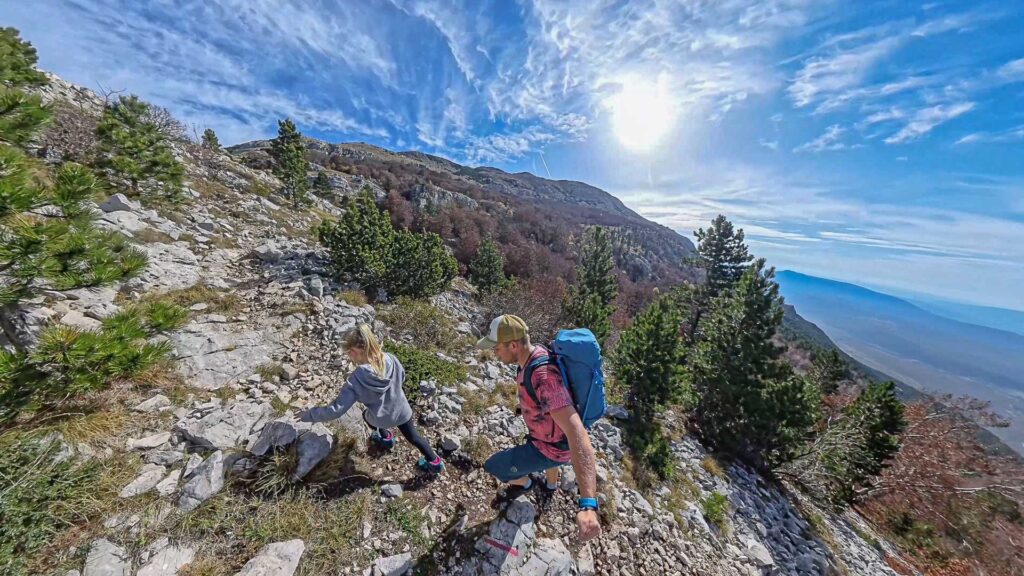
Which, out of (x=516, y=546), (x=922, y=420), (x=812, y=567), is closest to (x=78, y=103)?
(x=516, y=546)

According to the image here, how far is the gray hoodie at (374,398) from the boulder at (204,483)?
116cm

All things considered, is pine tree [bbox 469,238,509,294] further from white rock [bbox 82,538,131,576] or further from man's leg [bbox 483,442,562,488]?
white rock [bbox 82,538,131,576]

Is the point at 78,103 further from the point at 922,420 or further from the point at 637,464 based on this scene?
the point at 922,420

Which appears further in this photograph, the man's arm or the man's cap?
the man's cap

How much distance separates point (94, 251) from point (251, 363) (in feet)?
9.03

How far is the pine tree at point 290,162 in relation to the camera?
2106 centimetres

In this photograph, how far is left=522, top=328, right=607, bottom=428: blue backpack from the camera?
2.91m

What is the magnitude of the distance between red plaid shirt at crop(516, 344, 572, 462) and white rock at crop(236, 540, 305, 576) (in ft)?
8.16

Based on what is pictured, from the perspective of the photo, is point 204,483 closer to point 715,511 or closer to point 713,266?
point 715,511

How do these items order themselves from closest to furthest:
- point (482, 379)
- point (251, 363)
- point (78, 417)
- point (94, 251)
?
point (94, 251)
point (78, 417)
point (251, 363)
point (482, 379)

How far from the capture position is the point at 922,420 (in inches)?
498

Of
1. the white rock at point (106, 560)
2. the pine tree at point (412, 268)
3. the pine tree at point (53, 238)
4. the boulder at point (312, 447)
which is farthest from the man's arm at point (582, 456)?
the pine tree at point (412, 268)

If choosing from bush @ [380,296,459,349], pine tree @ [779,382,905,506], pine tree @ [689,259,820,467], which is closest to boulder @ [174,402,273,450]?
bush @ [380,296,459,349]

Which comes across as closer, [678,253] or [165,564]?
[165,564]
